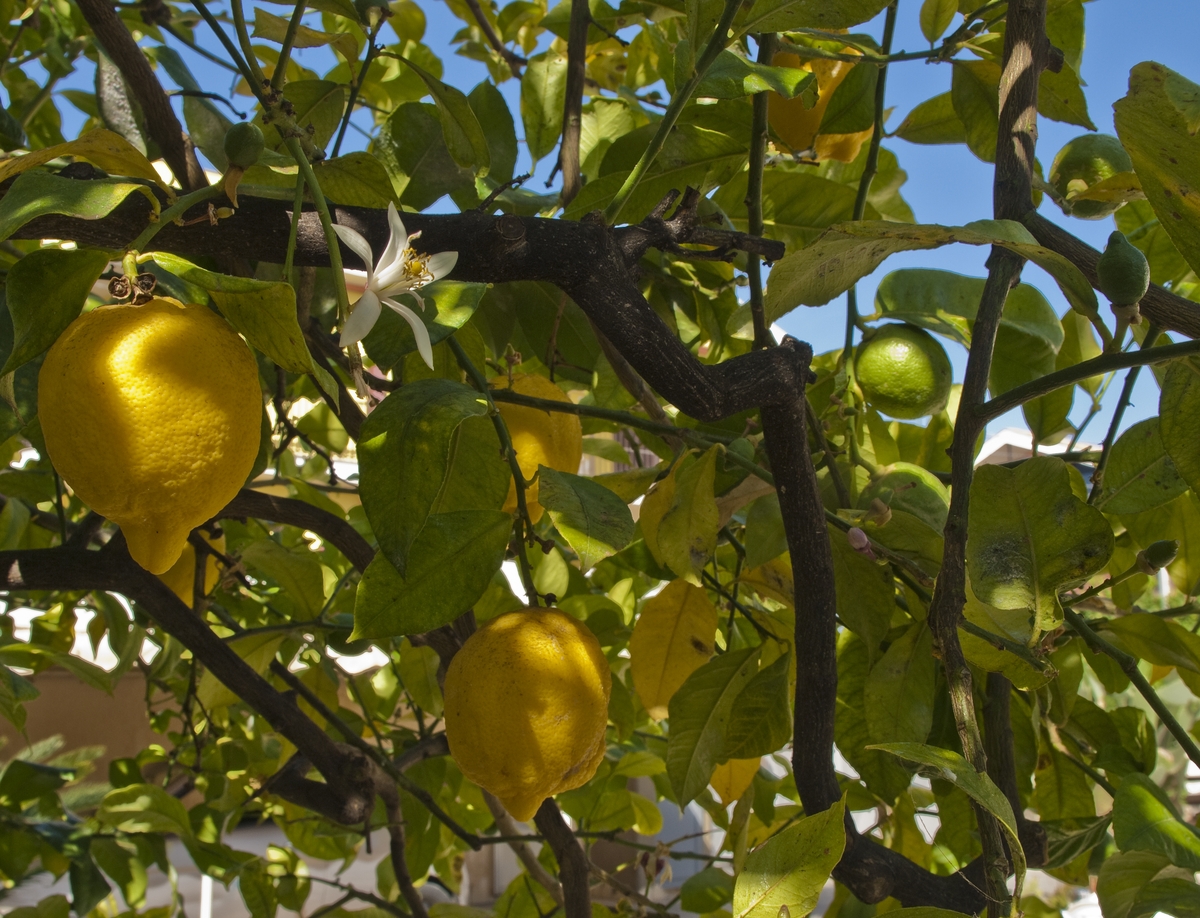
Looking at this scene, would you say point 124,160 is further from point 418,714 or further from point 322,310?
point 418,714

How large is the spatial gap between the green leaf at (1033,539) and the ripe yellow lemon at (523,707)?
0.25m

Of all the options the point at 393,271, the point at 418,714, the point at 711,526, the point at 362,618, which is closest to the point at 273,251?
the point at 393,271

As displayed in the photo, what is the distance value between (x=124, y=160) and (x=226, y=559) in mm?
643

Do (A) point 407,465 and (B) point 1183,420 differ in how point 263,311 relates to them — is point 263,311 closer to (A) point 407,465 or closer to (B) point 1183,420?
(A) point 407,465

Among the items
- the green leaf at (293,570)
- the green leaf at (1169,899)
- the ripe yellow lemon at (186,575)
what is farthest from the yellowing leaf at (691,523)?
the ripe yellow lemon at (186,575)

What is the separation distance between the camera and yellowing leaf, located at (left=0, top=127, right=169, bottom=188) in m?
0.39

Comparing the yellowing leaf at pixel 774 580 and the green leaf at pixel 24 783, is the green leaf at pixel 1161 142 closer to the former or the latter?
the yellowing leaf at pixel 774 580

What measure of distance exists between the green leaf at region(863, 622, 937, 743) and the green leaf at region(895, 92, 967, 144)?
545 millimetres

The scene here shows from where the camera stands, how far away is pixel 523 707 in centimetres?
55

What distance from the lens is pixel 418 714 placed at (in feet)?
3.79

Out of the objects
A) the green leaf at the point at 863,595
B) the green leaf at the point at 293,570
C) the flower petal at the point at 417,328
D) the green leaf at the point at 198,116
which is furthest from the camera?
the green leaf at the point at 293,570

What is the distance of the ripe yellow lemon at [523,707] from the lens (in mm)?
547

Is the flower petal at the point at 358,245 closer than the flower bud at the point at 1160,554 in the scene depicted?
Yes

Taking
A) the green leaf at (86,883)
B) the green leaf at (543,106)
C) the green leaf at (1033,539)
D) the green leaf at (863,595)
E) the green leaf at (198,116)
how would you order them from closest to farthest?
the green leaf at (1033,539) < the green leaf at (863,595) < the green leaf at (198,116) < the green leaf at (543,106) < the green leaf at (86,883)
